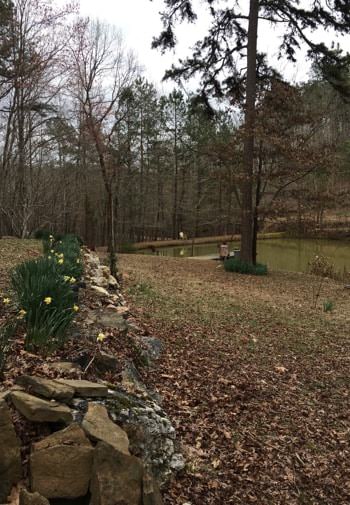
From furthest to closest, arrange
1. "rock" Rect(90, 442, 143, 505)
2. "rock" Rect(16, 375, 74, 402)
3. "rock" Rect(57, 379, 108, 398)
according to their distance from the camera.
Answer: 1. "rock" Rect(57, 379, 108, 398)
2. "rock" Rect(16, 375, 74, 402)
3. "rock" Rect(90, 442, 143, 505)

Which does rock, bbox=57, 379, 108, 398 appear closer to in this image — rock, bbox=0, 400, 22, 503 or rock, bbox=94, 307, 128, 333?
rock, bbox=0, 400, 22, 503

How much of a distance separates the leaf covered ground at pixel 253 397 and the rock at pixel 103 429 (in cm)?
48

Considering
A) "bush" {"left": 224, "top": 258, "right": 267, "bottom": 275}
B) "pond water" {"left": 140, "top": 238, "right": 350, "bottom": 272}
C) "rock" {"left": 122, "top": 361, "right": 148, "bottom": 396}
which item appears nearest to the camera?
"rock" {"left": 122, "top": 361, "right": 148, "bottom": 396}

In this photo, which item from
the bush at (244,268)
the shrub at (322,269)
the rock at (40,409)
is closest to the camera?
the rock at (40,409)

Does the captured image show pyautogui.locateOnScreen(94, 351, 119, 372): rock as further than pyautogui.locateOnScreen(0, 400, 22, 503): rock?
Yes

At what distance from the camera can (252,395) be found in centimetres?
360

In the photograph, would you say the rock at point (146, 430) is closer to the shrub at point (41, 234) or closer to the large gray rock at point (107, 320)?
the large gray rock at point (107, 320)

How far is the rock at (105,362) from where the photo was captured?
293 cm

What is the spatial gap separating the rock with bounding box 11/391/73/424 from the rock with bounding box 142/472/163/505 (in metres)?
0.45

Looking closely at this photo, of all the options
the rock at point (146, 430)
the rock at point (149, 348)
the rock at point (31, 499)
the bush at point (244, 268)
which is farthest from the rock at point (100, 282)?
the bush at point (244, 268)

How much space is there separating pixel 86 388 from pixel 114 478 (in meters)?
0.59

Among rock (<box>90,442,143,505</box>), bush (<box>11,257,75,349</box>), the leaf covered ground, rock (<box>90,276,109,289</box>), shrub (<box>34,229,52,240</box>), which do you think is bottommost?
the leaf covered ground

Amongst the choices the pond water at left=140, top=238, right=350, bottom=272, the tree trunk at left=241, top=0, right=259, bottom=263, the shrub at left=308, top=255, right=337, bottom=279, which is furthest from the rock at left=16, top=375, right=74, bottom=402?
the pond water at left=140, top=238, right=350, bottom=272

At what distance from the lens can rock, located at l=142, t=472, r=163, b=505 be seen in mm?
1920
